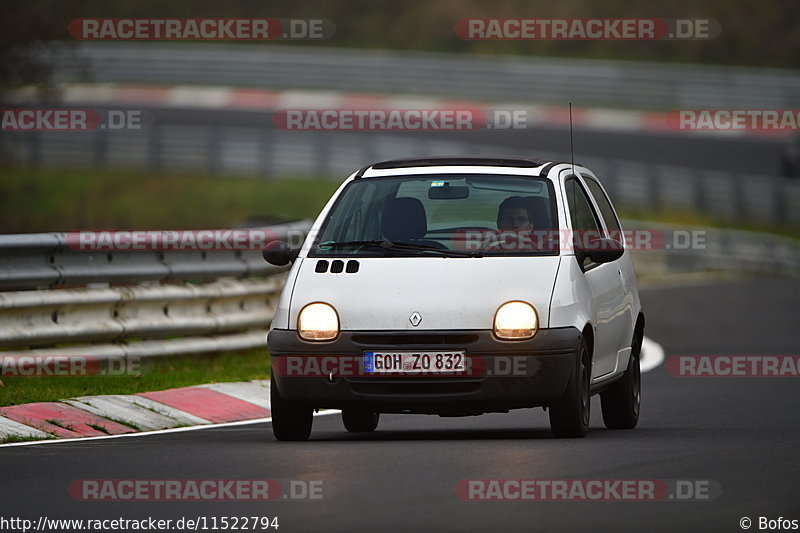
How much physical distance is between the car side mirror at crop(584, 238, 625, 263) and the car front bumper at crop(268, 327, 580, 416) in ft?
2.41

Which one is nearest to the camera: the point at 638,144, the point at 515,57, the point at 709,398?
the point at 709,398

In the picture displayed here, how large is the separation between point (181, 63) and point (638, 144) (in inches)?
564

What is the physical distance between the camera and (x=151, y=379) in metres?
13.9

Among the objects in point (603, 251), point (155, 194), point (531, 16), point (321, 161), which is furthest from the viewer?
point (531, 16)

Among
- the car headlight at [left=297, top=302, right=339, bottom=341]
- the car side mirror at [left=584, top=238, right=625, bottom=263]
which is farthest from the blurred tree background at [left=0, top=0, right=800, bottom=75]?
the car headlight at [left=297, top=302, right=339, bottom=341]

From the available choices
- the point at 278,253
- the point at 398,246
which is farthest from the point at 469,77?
the point at 398,246

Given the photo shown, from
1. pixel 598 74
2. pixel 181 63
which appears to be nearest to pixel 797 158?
pixel 598 74

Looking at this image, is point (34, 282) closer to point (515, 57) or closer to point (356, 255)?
point (356, 255)

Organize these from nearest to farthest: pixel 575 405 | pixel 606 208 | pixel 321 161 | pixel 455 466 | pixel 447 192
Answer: pixel 455 466 < pixel 575 405 < pixel 447 192 < pixel 606 208 < pixel 321 161

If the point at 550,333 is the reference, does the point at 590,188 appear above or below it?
above

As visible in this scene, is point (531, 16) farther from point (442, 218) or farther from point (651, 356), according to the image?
point (442, 218)

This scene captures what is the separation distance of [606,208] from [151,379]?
367 cm

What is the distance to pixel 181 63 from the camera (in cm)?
5497

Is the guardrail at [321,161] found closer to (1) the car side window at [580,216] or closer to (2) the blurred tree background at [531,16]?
(2) the blurred tree background at [531,16]
